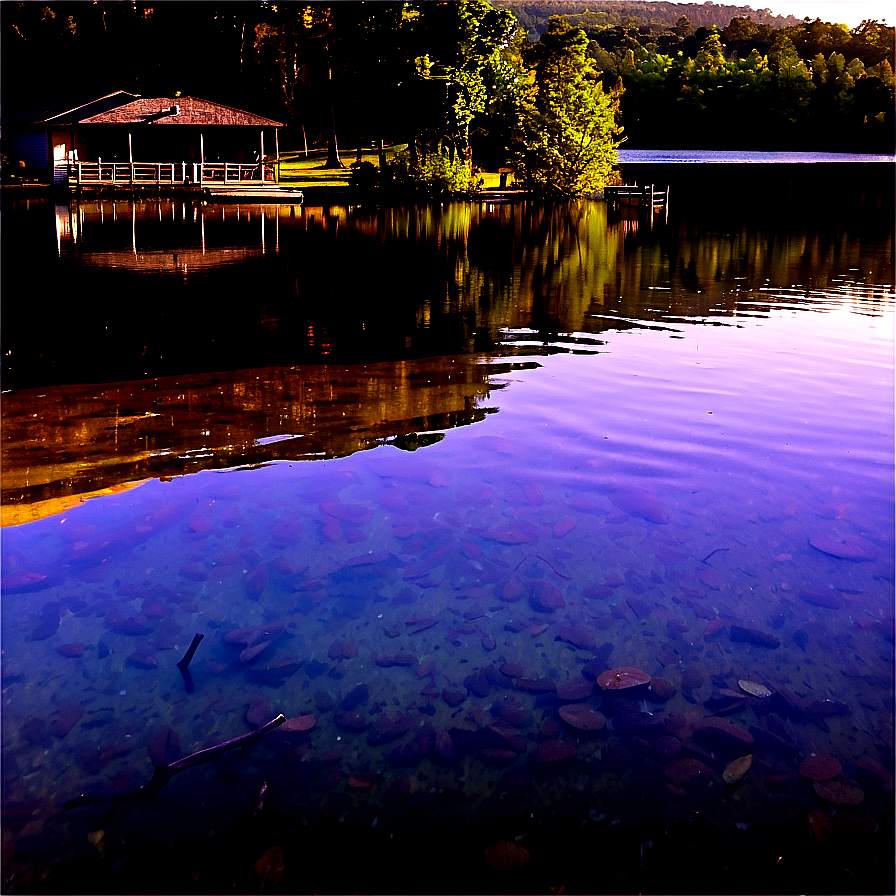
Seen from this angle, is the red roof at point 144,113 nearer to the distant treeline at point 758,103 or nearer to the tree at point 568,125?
the tree at point 568,125

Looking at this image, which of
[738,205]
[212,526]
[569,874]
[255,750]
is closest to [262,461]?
[212,526]

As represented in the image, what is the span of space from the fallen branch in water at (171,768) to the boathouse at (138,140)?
49691 mm

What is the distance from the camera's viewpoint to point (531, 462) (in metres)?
8.43

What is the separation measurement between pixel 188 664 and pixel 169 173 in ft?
182

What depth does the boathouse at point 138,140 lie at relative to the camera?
165 feet

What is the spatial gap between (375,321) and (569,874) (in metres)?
13.4

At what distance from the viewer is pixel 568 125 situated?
56.6 metres

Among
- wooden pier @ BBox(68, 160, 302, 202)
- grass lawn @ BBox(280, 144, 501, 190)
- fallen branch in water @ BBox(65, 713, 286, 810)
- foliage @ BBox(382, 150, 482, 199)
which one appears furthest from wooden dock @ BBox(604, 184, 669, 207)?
fallen branch in water @ BBox(65, 713, 286, 810)

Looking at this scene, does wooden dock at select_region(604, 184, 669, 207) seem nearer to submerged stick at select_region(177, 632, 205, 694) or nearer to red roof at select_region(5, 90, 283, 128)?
red roof at select_region(5, 90, 283, 128)

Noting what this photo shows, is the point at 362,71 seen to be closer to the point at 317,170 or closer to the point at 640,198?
the point at 317,170

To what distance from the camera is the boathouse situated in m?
50.4

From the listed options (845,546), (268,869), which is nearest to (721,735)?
(268,869)

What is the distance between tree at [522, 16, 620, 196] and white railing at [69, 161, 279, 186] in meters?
16.7

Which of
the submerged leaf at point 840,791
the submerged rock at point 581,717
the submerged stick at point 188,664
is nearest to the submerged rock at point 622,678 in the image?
the submerged rock at point 581,717
